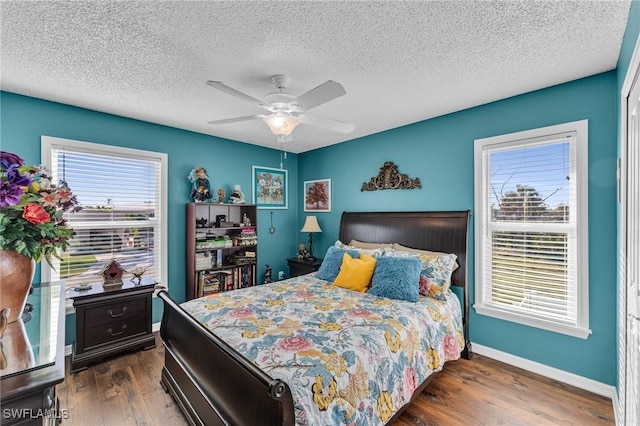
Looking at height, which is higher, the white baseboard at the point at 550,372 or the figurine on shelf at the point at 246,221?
the figurine on shelf at the point at 246,221

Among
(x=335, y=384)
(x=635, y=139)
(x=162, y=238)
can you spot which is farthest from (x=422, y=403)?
(x=162, y=238)

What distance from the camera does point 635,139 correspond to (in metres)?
1.58

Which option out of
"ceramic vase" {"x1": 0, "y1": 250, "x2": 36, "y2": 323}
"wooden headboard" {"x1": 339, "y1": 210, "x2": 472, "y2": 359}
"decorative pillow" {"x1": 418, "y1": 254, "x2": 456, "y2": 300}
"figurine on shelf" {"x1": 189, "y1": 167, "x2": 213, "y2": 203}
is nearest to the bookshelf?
"figurine on shelf" {"x1": 189, "y1": 167, "x2": 213, "y2": 203}

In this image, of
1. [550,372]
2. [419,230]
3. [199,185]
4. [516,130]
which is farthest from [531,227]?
[199,185]

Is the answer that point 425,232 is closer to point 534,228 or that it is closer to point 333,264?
point 534,228

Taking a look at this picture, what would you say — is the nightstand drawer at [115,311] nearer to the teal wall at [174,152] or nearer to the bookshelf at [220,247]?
the teal wall at [174,152]

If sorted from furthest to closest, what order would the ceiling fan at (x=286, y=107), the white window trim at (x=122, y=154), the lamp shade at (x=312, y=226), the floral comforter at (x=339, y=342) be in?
1. the lamp shade at (x=312, y=226)
2. the white window trim at (x=122, y=154)
3. the ceiling fan at (x=286, y=107)
4. the floral comforter at (x=339, y=342)

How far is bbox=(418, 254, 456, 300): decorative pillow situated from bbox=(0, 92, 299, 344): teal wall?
8.73 ft

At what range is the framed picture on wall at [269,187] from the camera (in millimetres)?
4656

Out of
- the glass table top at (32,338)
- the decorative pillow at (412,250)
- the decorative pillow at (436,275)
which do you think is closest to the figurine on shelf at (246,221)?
the decorative pillow at (412,250)

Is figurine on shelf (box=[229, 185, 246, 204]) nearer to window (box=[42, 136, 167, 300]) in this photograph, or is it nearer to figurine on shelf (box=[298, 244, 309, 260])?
window (box=[42, 136, 167, 300])

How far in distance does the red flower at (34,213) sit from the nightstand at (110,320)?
2037 millimetres

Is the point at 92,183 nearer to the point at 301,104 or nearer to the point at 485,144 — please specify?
the point at 301,104

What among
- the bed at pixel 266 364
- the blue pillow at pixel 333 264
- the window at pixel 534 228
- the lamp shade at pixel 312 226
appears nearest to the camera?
the bed at pixel 266 364
